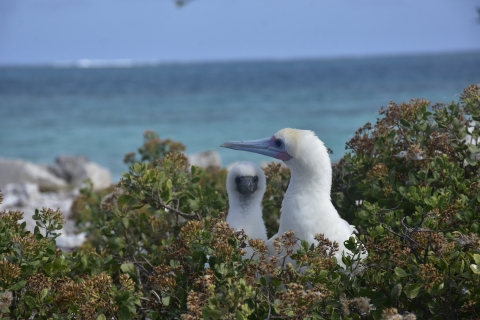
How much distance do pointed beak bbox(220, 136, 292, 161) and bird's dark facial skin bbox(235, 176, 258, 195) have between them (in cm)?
23

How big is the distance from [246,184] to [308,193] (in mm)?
571

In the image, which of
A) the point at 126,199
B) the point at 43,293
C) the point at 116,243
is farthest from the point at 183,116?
the point at 43,293

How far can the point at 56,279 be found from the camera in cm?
388

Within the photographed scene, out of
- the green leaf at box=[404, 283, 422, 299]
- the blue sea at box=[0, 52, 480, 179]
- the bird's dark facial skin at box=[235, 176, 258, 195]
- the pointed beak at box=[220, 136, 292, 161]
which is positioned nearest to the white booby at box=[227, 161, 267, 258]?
the bird's dark facial skin at box=[235, 176, 258, 195]

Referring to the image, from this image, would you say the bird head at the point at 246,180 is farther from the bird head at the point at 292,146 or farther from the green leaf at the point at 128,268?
the green leaf at the point at 128,268

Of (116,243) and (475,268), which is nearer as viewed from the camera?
(475,268)

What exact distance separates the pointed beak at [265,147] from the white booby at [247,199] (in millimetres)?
213

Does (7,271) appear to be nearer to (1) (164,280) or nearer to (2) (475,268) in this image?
(1) (164,280)

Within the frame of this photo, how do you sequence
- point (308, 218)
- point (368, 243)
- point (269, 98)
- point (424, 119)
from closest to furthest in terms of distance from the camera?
point (368, 243), point (308, 218), point (424, 119), point (269, 98)

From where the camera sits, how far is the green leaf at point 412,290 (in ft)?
9.91

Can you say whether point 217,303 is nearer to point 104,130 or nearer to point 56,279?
point 56,279

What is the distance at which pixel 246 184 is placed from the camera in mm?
4402

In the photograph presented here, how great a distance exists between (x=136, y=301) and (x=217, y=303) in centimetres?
75

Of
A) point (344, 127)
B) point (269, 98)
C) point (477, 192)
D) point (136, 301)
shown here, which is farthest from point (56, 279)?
point (269, 98)
